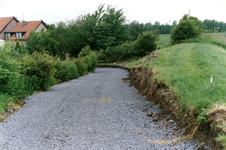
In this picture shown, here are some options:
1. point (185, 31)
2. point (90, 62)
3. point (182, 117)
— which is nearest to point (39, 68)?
point (182, 117)

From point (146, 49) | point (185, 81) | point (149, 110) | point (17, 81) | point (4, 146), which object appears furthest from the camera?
point (146, 49)

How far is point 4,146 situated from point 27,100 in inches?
208

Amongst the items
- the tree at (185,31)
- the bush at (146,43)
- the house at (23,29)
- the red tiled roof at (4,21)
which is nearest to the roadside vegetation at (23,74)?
the tree at (185,31)

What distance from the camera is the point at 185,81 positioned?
7895mm

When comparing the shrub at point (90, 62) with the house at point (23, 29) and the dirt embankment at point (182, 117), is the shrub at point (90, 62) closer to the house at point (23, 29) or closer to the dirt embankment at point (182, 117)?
the dirt embankment at point (182, 117)

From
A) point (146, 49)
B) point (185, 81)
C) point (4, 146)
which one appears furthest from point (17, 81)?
point (146, 49)

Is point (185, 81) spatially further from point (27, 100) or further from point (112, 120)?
point (27, 100)

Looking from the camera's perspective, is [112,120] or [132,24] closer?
[112,120]

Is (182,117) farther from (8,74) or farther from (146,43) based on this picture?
(146,43)

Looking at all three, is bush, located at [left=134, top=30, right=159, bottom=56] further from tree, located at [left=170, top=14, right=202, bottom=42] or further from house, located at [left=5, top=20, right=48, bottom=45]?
house, located at [left=5, top=20, right=48, bottom=45]

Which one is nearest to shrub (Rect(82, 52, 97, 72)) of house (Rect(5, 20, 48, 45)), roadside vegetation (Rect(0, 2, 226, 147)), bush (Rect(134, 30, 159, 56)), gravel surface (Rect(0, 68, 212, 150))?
roadside vegetation (Rect(0, 2, 226, 147))

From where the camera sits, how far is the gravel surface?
203 inches

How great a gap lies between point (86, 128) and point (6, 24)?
5295 cm

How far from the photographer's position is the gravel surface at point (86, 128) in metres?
5.15
